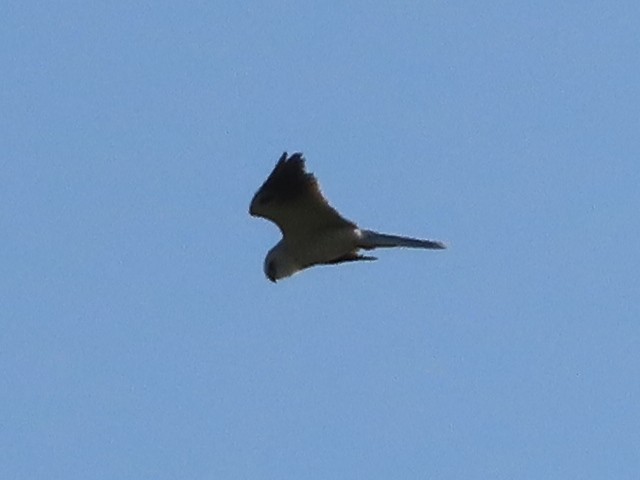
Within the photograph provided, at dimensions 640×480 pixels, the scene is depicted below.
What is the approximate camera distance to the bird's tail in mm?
17406

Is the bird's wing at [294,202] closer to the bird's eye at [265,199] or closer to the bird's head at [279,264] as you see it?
the bird's eye at [265,199]

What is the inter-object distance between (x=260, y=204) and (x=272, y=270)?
1.13 meters

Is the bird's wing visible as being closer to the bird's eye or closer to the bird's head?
the bird's eye

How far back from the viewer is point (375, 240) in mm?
17641

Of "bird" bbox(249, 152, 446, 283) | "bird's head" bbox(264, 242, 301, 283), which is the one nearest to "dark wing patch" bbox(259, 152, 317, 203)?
"bird" bbox(249, 152, 446, 283)

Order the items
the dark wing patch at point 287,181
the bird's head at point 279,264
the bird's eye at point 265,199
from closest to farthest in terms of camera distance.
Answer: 1. the dark wing patch at point 287,181
2. the bird's eye at point 265,199
3. the bird's head at point 279,264

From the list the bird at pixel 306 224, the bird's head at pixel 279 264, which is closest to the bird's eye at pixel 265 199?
the bird at pixel 306 224

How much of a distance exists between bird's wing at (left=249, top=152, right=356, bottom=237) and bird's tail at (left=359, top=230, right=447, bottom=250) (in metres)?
0.17

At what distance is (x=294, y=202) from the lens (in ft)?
57.7

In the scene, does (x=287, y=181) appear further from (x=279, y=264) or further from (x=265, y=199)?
(x=279, y=264)

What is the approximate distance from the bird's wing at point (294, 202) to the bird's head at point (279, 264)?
452 mm

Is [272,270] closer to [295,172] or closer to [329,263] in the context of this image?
[329,263]

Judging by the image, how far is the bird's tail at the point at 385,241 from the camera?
17.4 metres

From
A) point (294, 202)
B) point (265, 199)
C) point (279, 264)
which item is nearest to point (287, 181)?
point (294, 202)
